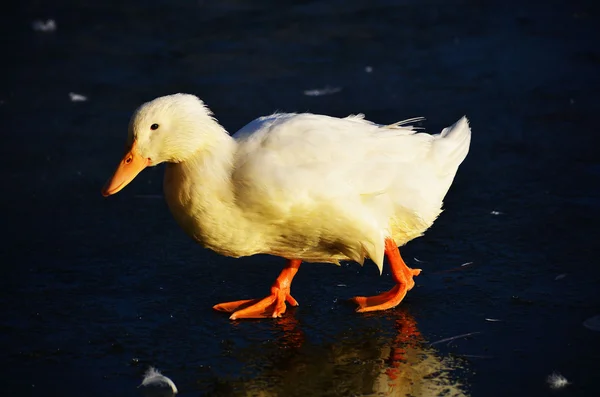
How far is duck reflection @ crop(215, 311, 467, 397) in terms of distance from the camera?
13.7ft

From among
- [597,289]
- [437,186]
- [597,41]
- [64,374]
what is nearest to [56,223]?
[64,374]

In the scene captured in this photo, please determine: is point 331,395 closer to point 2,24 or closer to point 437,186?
point 437,186

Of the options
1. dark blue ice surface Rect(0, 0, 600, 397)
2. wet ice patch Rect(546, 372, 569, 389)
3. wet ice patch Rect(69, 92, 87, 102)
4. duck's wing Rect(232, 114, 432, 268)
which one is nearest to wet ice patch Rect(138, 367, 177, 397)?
dark blue ice surface Rect(0, 0, 600, 397)

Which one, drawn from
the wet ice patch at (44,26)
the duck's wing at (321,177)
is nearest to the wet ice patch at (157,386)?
the duck's wing at (321,177)

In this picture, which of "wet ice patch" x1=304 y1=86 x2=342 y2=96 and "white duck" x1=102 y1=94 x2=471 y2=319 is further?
"wet ice patch" x1=304 y1=86 x2=342 y2=96

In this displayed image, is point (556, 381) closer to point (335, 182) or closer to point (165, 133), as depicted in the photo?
point (335, 182)

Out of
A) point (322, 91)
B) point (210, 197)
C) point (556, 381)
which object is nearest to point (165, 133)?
point (210, 197)

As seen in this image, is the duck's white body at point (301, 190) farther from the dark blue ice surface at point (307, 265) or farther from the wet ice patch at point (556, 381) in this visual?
the wet ice patch at point (556, 381)

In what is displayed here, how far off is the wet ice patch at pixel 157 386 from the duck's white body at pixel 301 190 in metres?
0.82

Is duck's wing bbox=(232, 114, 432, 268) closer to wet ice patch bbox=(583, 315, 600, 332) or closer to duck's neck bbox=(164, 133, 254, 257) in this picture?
duck's neck bbox=(164, 133, 254, 257)

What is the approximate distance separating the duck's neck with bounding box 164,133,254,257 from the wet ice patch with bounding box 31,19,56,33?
6.29m

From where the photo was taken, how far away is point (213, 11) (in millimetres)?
10742

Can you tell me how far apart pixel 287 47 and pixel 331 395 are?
603 cm

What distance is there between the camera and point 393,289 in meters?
5.12
